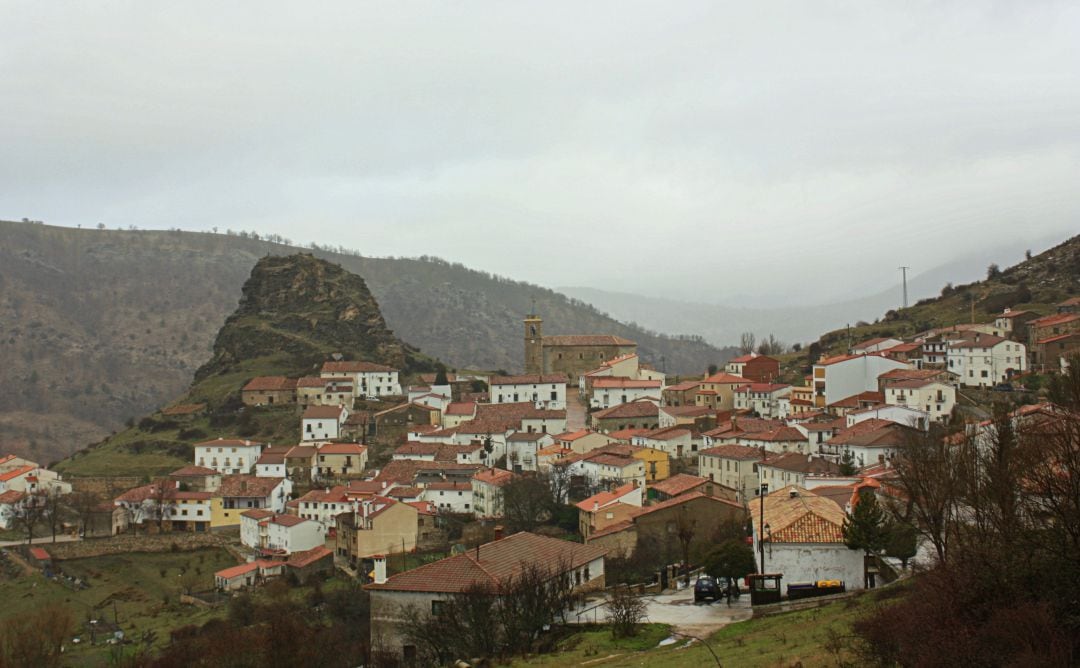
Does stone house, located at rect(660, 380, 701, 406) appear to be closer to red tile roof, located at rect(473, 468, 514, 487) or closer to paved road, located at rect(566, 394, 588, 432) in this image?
paved road, located at rect(566, 394, 588, 432)

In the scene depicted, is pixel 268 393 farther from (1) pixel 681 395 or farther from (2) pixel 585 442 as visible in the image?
(1) pixel 681 395

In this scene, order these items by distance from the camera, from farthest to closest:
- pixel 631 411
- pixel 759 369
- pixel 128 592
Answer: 1. pixel 759 369
2. pixel 631 411
3. pixel 128 592

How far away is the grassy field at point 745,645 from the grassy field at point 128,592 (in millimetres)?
23197

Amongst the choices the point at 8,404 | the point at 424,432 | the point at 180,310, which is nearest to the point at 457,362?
the point at 180,310

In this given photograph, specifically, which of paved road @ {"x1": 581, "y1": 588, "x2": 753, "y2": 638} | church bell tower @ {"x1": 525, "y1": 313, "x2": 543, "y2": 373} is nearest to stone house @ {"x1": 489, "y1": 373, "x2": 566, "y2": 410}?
church bell tower @ {"x1": 525, "y1": 313, "x2": 543, "y2": 373}

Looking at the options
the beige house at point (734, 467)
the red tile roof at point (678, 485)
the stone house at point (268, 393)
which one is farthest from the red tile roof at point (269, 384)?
the beige house at point (734, 467)

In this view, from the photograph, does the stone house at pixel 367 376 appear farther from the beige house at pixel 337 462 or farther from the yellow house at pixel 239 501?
the yellow house at pixel 239 501

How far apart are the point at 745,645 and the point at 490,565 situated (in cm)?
892

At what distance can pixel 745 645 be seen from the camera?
17938 millimetres

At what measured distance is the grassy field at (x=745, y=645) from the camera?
16.0 metres

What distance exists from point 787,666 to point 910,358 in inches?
1943

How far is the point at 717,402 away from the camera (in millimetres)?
63469

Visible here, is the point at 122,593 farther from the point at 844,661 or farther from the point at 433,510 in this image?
the point at 844,661

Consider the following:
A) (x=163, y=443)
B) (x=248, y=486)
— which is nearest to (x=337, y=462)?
(x=248, y=486)
